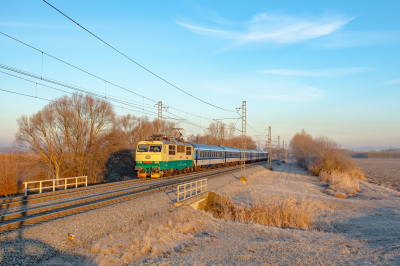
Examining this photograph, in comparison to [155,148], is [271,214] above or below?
below

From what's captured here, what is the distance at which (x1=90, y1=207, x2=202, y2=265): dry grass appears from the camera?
667cm

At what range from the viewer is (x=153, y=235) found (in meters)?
8.50

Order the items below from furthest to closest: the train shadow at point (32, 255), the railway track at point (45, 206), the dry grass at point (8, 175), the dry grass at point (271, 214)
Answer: the dry grass at point (8, 175), the dry grass at point (271, 214), the railway track at point (45, 206), the train shadow at point (32, 255)

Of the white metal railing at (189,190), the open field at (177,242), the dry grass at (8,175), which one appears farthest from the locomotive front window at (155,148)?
the dry grass at (8,175)

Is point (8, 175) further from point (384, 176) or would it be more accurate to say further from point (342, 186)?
point (384, 176)

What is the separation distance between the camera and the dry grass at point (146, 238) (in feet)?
21.9

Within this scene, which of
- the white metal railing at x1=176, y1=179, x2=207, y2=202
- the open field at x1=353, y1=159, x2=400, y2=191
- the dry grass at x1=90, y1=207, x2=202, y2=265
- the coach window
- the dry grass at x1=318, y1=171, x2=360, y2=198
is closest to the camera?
the dry grass at x1=90, y1=207, x2=202, y2=265

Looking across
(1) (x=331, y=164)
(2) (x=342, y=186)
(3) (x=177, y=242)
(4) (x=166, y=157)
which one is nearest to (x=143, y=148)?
(4) (x=166, y=157)

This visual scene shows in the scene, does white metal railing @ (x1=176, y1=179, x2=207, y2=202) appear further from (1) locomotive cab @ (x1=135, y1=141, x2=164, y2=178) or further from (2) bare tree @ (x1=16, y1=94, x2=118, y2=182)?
(2) bare tree @ (x1=16, y1=94, x2=118, y2=182)

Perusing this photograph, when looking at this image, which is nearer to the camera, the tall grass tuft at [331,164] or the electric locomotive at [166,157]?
the electric locomotive at [166,157]

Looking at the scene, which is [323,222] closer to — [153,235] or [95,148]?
[153,235]

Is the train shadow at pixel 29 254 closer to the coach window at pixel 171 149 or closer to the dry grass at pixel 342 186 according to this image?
the coach window at pixel 171 149

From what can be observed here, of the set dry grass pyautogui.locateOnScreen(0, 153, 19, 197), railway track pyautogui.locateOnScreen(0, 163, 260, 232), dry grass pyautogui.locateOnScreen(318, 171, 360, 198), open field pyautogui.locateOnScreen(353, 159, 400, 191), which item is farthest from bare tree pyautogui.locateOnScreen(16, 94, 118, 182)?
open field pyautogui.locateOnScreen(353, 159, 400, 191)

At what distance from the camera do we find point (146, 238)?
7.87 metres
